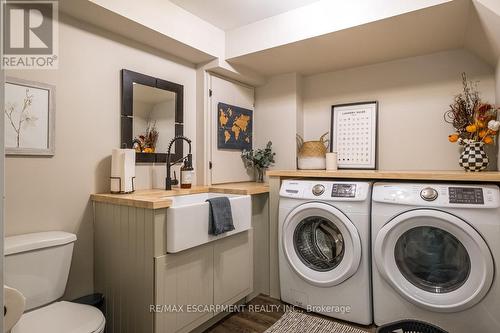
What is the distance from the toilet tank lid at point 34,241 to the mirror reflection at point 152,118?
796 mm

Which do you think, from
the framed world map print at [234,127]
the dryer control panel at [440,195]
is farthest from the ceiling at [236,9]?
the dryer control panel at [440,195]

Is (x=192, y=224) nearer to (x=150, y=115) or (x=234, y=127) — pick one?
(x=150, y=115)

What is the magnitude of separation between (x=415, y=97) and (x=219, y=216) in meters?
1.94

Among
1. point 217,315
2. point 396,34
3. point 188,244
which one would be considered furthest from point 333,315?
point 396,34

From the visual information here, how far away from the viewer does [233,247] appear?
205 cm

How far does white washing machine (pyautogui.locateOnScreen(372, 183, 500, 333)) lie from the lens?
1.57 metres

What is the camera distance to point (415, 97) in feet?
8.05

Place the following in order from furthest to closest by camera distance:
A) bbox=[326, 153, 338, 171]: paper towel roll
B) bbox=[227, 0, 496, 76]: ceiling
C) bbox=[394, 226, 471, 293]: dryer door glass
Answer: bbox=[326, 153, 338, 171]: paper towel roll < bbox=[227, 0, 496, 76]: ceiling < bbox=[394, 226, 471, 293]: dryer door glass

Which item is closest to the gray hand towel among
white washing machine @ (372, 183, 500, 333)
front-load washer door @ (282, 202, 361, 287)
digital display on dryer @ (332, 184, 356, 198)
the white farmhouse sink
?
the white farmhouse sink

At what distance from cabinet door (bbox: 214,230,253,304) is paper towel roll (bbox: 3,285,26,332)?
119 centimetres

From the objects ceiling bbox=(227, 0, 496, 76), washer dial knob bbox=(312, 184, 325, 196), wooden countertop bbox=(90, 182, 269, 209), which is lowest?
wooden countertop bbox=(90, 182, 269, 209)

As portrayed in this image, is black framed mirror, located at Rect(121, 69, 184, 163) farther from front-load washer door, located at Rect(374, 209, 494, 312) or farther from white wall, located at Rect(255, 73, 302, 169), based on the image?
front-load washer door, located at Rect(374, 209, 494, 312)

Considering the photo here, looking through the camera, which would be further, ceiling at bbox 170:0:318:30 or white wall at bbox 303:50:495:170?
white wall at bbox 303:50:495:170

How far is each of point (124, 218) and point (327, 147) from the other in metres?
1.95
